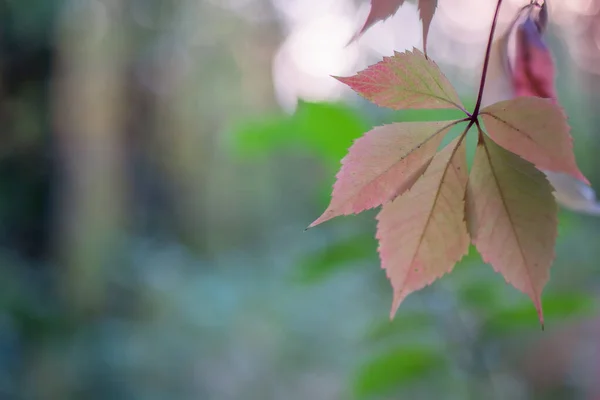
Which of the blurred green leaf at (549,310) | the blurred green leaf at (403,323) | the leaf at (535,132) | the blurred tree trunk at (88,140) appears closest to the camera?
the leaf at (535,132)

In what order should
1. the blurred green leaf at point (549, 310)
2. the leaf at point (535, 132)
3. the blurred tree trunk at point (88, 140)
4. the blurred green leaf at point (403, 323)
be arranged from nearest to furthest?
the leaf at point (535, 132) → the blurred green leaf at point (549, 310) → the blurred green leaf at point (403, 323) → the blurred tree trunk at point (88, 140)

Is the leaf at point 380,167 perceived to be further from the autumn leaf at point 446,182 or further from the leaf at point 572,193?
the leaf at point 572,193

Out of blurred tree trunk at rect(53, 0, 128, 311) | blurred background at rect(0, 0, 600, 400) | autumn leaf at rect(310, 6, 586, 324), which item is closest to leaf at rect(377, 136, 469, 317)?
autumn leaf at rect(310, 6, 586, 324)

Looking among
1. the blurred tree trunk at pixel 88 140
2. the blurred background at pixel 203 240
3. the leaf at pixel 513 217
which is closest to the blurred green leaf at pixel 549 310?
the blurred background at pixel 203 240

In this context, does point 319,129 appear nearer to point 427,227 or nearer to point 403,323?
point 403,323

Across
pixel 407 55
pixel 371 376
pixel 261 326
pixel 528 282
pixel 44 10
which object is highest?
pixel 44 10

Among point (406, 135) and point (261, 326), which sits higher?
point (406, 135)

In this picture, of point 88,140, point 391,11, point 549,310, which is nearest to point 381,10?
point 391,11

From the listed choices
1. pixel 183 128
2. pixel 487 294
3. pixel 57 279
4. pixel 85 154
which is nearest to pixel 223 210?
pixel 183 128

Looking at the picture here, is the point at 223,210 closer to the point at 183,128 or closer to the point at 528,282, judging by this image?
the point at 183,128
